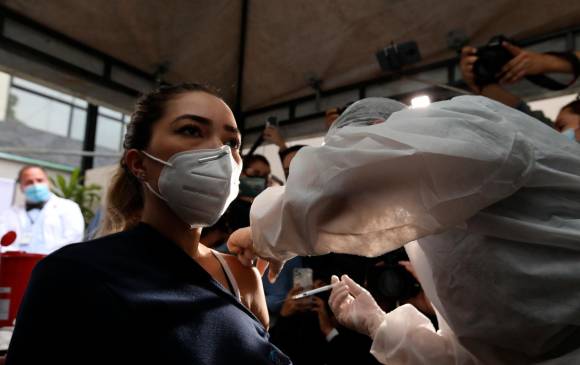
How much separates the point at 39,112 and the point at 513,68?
301 inches

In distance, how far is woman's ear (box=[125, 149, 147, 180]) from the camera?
1123 millimetres

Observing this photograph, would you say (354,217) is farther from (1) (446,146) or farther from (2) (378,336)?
(2) (378,336)

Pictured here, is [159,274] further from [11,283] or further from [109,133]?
[109,133]

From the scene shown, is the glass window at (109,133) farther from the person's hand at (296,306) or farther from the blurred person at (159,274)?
the blurred person at (159,274)

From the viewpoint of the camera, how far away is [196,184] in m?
1.05

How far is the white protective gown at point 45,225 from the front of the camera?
134 inches

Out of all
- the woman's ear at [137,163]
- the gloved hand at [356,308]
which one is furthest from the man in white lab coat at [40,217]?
the gloved hand at [356,308]

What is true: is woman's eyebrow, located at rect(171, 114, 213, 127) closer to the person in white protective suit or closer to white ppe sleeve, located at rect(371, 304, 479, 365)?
the person in white protective suit

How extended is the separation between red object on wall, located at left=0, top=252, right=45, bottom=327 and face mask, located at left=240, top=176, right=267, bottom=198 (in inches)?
51.8

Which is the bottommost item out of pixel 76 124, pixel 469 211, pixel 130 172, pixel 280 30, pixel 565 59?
pixel 469 211

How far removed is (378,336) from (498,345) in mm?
388

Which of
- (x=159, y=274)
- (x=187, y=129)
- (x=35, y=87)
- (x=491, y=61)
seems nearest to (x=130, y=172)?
(x=187, y=129)

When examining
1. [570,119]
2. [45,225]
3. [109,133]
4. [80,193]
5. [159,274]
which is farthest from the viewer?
[109,133]

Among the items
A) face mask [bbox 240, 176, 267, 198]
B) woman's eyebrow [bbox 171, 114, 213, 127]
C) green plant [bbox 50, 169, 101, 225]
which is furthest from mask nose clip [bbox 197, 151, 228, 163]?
green plant [bbox 50, 169, 101, 225]
